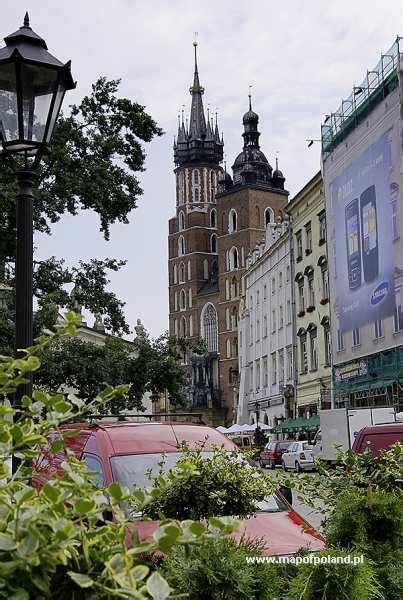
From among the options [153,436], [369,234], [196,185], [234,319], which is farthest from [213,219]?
[153,436]

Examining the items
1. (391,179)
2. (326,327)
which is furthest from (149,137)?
(326,327)

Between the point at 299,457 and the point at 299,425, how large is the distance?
16.5 metres

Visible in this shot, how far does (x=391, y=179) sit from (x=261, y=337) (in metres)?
35.5

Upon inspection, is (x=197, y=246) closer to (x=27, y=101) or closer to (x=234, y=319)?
(x=234, y=319)

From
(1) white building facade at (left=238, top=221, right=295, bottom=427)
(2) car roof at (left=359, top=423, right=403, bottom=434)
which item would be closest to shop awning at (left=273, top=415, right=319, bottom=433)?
(1) white building facade at (left=238, top=221, right=295, bottom=427)

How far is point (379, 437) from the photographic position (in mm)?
11078

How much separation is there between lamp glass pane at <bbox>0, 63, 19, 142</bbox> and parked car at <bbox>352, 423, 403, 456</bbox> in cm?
664

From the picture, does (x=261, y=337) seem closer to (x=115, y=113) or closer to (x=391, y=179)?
(x=391, y=179)

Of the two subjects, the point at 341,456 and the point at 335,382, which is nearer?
the point at 341,456

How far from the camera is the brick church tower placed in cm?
10325

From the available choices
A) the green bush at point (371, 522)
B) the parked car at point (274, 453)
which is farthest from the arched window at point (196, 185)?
the green bush at point (371, 522)

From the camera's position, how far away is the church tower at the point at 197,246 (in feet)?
356

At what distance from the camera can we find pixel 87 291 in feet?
70.4

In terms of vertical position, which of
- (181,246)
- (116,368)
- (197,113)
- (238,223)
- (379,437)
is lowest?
(379,437)
